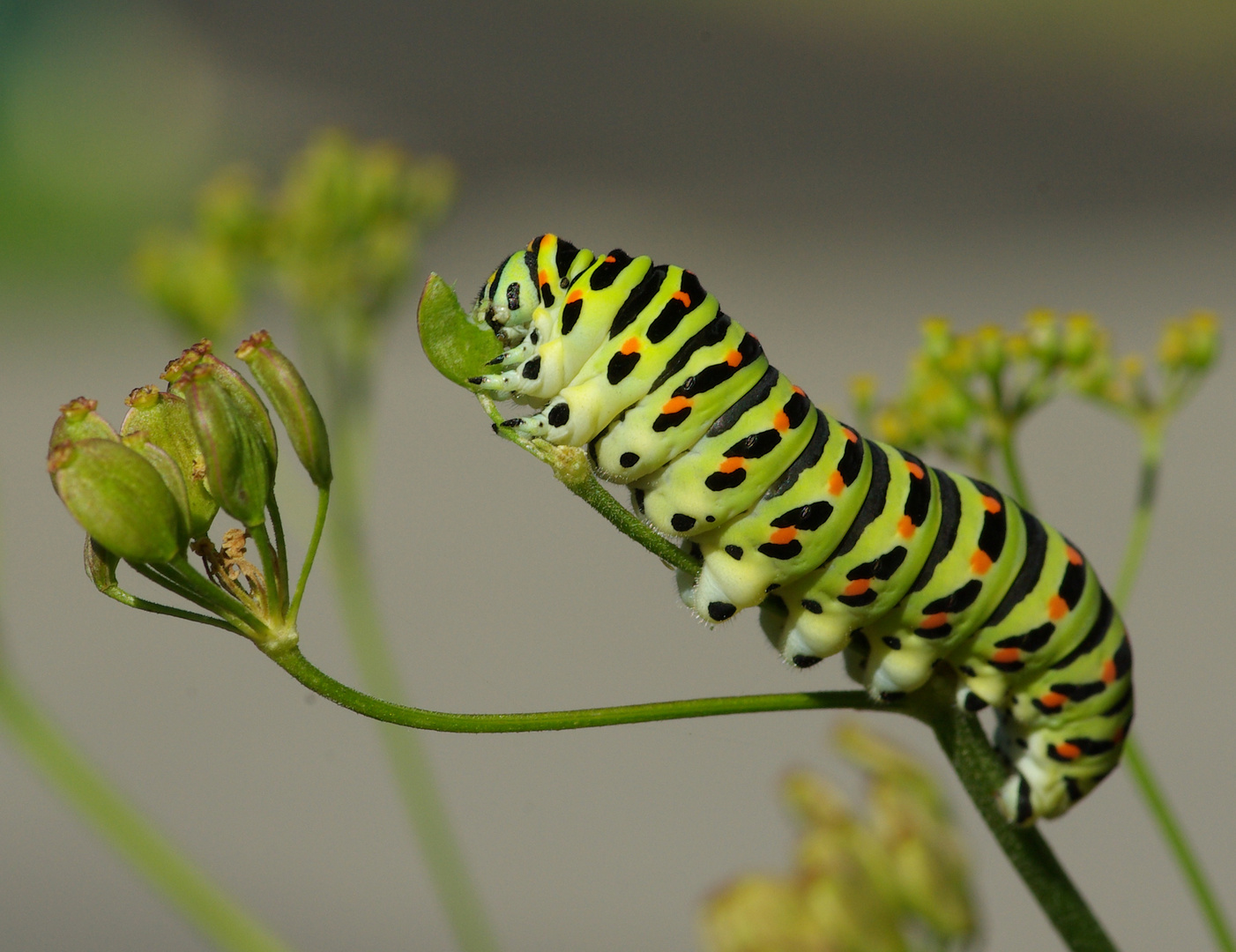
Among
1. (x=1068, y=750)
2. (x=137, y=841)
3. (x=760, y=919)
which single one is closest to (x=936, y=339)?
(x=1068, y=750)

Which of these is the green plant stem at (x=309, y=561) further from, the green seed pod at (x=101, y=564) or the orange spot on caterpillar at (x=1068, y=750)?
the orange spot on caterpillar at (x=1068, y=750)

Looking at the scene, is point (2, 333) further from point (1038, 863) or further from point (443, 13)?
point (1038, 863)

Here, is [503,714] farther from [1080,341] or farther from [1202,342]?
[1202,342]

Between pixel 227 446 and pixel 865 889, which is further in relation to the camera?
pixel 865 889

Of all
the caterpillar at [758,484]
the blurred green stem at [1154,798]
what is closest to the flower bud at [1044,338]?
the blurred green stem at [1154,798]

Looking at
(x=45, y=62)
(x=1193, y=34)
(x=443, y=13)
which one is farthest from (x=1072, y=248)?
(x=45, y=62)

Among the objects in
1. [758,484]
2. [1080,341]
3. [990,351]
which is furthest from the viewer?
[1080,341]
